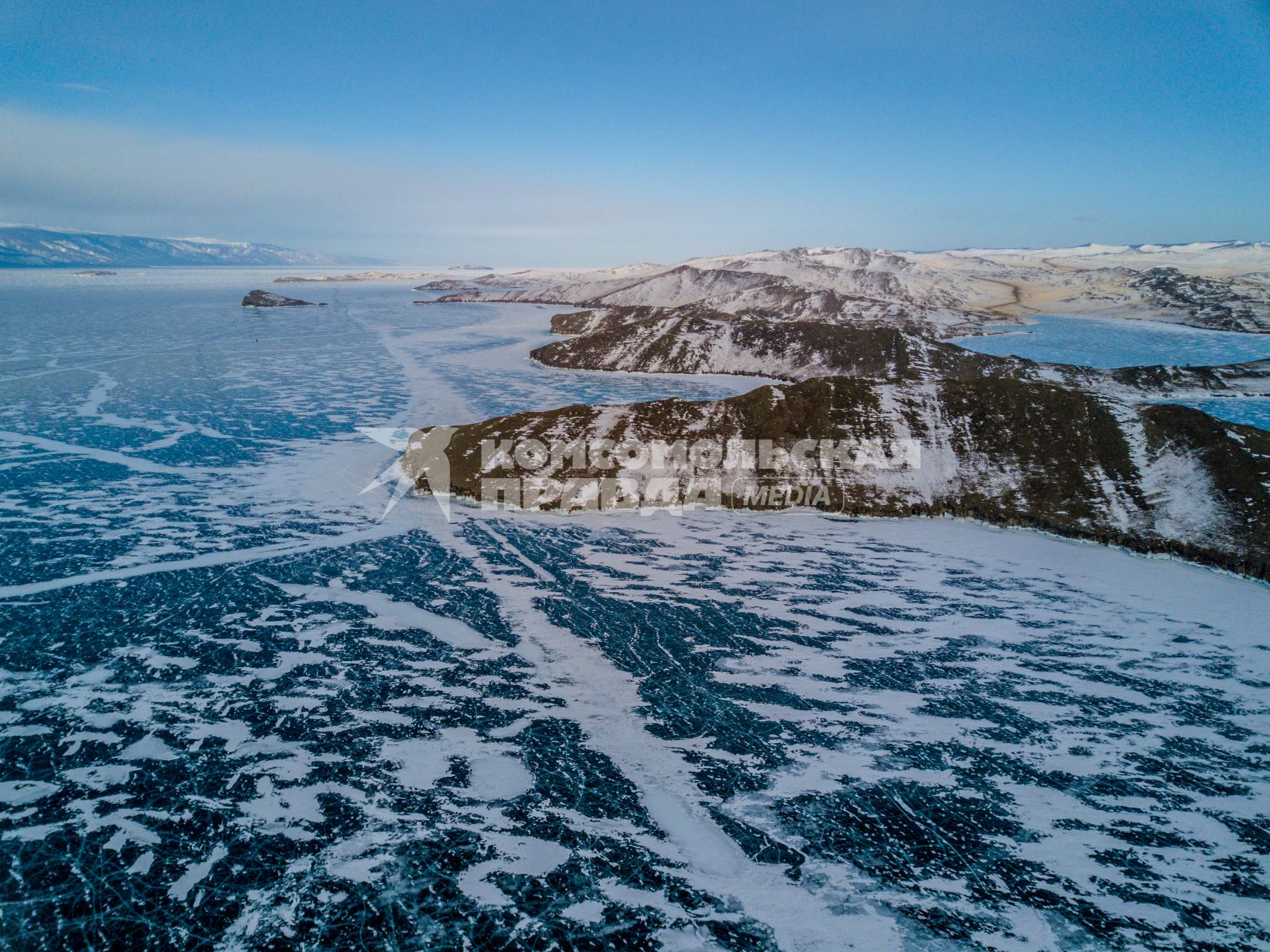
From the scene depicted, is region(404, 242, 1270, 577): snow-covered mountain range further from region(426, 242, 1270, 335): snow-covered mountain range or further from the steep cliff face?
region(426, 242, 1270, 335): snow-covered mountain range

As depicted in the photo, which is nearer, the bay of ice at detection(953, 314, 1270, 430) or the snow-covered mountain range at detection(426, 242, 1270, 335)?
the bay of ice at detection(953, 314, 1270, 430)

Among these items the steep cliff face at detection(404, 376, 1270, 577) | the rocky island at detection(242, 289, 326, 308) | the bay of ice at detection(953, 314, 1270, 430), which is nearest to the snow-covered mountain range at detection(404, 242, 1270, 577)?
the steep cliff face at detection(404, 376, 1270, 577)

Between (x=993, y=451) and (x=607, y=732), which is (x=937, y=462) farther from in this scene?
(x=607, y=732)

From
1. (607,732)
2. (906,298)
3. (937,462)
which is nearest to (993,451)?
(937,462)

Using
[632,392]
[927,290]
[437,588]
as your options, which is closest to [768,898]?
[437,588]

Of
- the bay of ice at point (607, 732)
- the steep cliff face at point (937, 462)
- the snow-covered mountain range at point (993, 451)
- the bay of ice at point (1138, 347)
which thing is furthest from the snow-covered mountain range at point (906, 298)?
the bay of ice at point (607, 732)

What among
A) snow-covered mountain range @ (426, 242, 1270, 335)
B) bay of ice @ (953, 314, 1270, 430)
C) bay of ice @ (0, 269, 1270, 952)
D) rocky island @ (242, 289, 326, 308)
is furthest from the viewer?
rocky island @ (242, 289, 326, 308)
